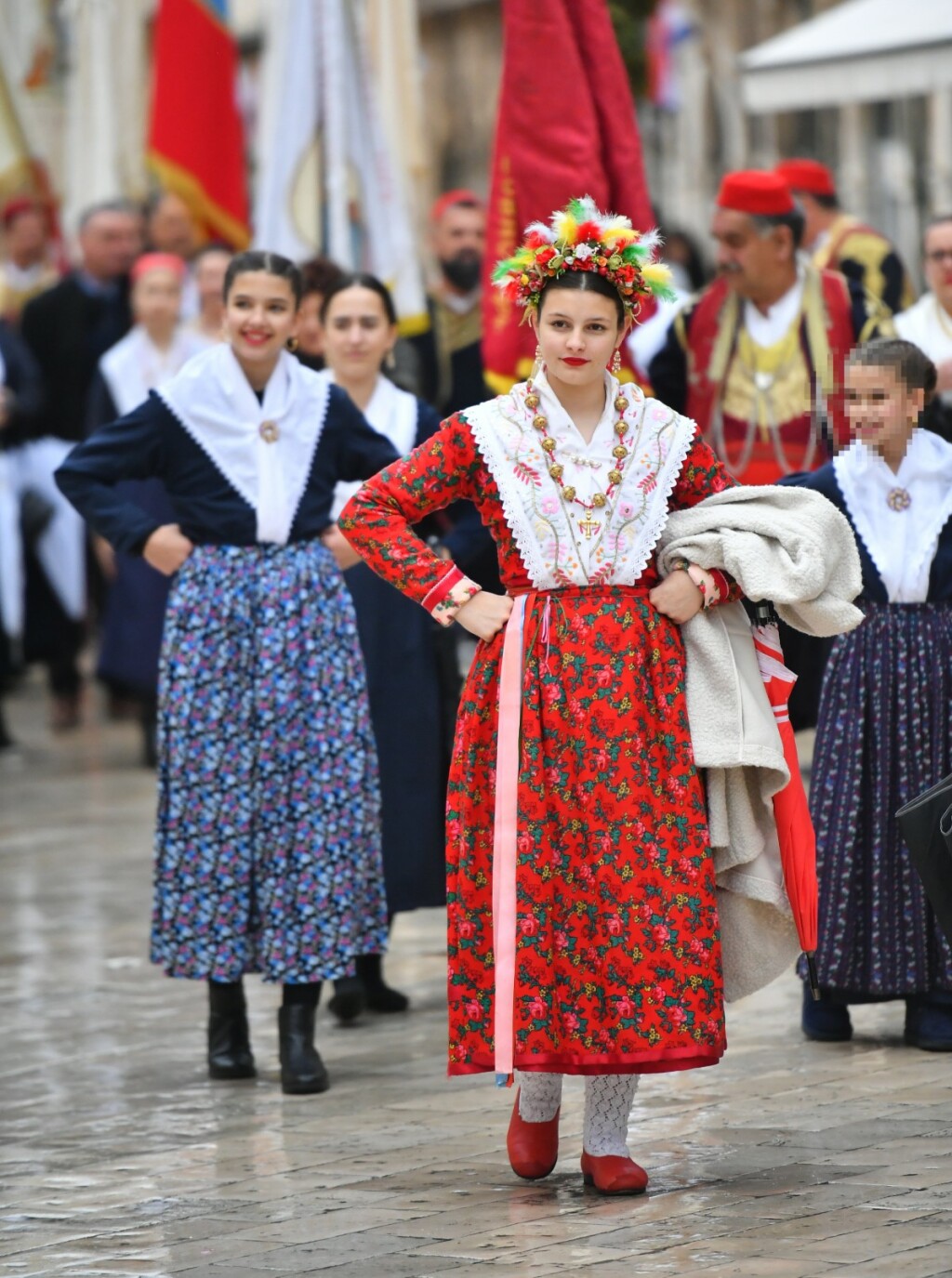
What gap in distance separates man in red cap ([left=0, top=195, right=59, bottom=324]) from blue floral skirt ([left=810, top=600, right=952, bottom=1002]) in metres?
9.27

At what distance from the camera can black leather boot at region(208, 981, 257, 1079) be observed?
6.61 metres

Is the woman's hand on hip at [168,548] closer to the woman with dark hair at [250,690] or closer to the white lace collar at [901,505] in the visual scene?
the woman with dark hair at [250,690]

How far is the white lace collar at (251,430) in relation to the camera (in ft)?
21.5

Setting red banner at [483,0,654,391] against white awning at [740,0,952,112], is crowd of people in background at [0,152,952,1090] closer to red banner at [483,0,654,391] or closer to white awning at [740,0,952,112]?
red banner at [483,0,654,391]

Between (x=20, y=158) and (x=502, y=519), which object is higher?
(x=20, y=158)

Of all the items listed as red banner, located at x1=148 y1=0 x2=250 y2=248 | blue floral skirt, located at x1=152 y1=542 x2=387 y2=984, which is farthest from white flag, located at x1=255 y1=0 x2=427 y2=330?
blue floral skirt, located at x1=152 y1=542 x2=387 y2=984

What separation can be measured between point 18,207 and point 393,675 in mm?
8399

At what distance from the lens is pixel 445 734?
7.72m

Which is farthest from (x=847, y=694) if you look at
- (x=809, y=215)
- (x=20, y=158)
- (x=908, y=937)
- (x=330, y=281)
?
(x=20, y=158)

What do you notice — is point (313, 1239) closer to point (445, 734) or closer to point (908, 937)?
point (908, 937)

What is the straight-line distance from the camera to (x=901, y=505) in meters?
6.48

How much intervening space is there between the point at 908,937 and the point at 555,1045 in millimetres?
1727

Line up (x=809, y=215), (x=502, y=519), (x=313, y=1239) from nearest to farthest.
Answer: (x=313, y=1239)
(x=502, y=519)
(x=809, y=215)

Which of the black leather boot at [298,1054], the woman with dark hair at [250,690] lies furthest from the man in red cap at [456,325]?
the black leather boot at [298,1054]
